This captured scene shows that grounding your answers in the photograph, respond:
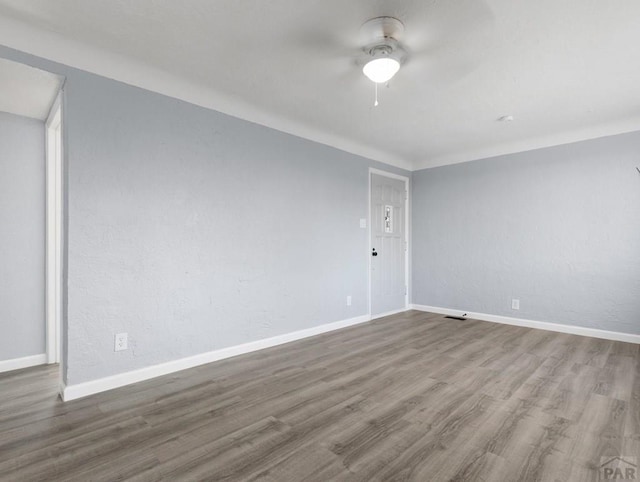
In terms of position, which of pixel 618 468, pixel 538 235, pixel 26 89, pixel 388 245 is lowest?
pixel 618 468

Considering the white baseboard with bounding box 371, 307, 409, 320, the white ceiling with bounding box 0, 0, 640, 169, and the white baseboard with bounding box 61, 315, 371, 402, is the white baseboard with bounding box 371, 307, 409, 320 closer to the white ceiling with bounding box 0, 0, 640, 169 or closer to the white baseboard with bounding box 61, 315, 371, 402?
the white baseboard with bounding box 61, 315, 371, 402

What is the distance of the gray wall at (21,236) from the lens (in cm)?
291

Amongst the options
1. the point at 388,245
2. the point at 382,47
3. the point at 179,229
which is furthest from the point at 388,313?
the point at 382,47

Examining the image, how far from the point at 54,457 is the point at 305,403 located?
139 centimetres

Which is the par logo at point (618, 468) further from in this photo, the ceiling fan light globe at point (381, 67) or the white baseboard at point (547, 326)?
the white baseboard at point (547, 326)

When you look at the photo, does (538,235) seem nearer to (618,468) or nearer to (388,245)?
(388,245)

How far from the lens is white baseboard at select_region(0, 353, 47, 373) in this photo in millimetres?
2896

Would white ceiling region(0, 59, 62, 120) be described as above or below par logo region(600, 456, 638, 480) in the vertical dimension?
above

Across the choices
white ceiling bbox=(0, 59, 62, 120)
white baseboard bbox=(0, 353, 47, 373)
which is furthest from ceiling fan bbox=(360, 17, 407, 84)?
white baseboard bbox=(0, 353, 47, 373)

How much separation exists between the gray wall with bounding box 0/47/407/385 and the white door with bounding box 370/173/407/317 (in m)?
0.99

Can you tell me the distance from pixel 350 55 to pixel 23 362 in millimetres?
3829

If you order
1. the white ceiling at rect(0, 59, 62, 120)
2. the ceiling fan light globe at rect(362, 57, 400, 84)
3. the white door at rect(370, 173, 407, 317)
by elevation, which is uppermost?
the ceiling fan light globe at rect(362, 57, 400, 84)

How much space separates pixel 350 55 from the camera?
2445 millimetres

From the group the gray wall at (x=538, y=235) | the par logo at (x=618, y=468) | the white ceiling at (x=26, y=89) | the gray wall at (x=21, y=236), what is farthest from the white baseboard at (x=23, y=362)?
the gray wall at (x=538, y=235)
